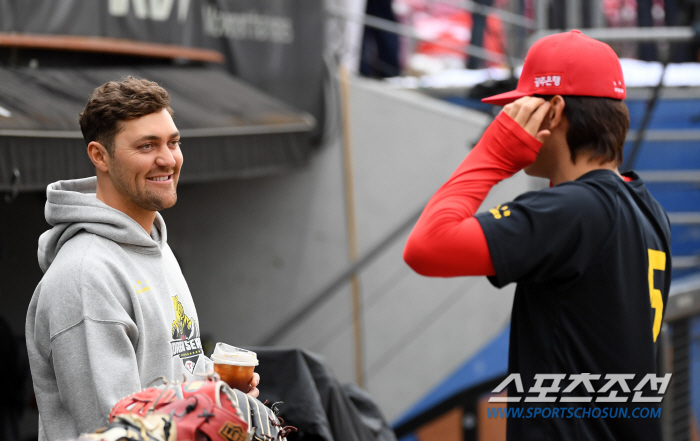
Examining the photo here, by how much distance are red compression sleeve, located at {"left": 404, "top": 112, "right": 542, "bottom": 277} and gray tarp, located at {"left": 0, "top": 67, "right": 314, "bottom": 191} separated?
6.91ft

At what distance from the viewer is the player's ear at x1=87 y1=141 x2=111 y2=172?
1909mm

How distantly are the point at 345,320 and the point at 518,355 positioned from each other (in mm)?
4711

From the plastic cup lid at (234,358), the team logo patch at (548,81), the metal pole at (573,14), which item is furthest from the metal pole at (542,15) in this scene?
the plastic cup lid at (234,358)

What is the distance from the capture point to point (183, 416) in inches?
59.4

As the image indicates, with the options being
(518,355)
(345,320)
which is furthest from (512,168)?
(345,320)

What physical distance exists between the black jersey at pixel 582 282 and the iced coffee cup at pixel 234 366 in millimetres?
623

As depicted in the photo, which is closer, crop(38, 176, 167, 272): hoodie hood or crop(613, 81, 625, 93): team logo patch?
crop(38, 176, 167, 272): hoodie hood

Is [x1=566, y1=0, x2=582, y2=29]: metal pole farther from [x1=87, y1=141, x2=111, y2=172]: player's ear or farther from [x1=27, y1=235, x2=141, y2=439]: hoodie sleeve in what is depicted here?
[x1=27, y1=235, x2=141, y2=439]: hoodie sleeve

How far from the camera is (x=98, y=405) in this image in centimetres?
174

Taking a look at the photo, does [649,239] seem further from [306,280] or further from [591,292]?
[306,280]

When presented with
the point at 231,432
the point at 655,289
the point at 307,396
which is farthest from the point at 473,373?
the point at 231,432

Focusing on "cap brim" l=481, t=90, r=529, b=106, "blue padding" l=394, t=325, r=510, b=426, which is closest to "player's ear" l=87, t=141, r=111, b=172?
"cap brim" l=481, t=90, r=529, b=106

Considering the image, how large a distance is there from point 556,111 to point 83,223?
123 cm

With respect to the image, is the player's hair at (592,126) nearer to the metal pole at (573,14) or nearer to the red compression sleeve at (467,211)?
the red compression sleeve at (467,211)
